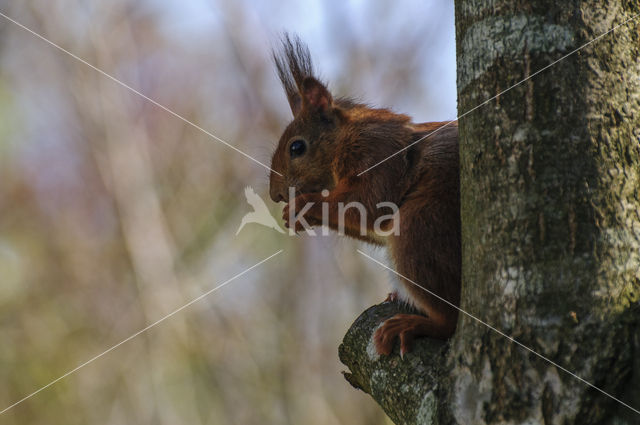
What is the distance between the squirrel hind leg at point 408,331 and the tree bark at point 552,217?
0.30 meters

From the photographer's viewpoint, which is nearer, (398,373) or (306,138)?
(398,373)

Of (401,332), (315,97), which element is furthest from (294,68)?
(401,332)

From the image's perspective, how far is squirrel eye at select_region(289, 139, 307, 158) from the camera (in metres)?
2.42

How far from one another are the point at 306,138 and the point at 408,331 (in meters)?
1.12

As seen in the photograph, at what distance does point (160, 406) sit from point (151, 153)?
256cm

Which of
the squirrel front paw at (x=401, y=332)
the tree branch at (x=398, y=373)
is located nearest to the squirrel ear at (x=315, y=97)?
the tree branch at (x=398, y=373)

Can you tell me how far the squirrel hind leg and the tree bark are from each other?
30 cm

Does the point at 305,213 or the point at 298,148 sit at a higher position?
the point at 298,148

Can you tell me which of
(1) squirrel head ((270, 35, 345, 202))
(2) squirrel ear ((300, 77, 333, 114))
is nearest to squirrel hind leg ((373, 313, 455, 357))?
(1) squirrel head ((270, 35, 345, 202))

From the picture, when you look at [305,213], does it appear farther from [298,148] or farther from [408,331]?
[408,331]

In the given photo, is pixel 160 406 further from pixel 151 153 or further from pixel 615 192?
pixel 615 192

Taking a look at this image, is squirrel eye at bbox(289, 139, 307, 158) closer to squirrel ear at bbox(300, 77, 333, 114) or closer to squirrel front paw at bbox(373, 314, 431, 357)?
squirrel ear at bbox(300, 77, 333, 114)

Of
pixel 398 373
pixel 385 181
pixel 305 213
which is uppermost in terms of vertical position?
pixel 385 181

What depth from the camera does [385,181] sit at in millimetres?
1942
